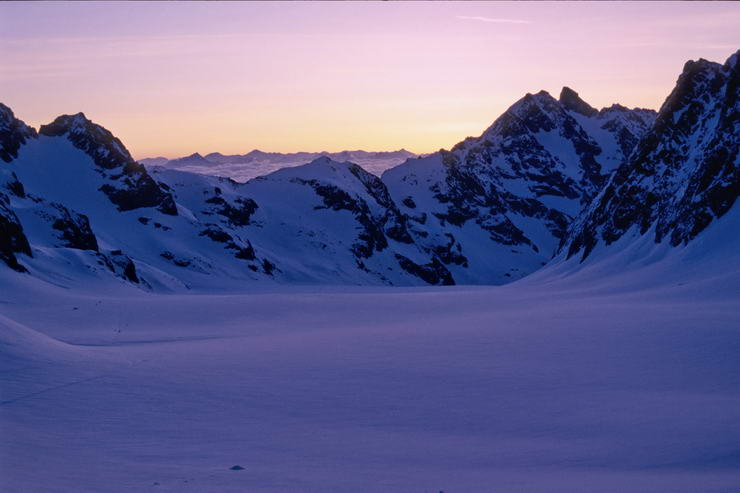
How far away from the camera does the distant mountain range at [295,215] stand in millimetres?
60500

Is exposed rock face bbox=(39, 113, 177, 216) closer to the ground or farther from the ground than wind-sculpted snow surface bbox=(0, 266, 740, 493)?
farther from the ground

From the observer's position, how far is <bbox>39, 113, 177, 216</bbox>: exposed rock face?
131 m

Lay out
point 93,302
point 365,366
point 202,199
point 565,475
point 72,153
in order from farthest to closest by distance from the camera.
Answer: point 202,199 < point 72,153 < point 93,302 < point 365,366 < point 565,475

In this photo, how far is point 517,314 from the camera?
30.0 meters

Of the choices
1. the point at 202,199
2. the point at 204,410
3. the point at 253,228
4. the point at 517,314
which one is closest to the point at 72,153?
the point at 202,199

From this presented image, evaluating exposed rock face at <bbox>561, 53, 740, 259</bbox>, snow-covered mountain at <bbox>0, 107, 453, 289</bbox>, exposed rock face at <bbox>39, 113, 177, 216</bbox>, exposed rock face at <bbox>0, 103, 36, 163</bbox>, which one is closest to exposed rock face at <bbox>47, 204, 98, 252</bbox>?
snow-covered mountain at <bbox>0, 107, 453, 289</bbox>

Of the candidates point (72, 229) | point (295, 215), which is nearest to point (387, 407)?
point (72, 229)

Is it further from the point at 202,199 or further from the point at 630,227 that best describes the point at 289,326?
the point at 202,199

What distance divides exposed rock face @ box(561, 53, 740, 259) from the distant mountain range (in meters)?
0.21

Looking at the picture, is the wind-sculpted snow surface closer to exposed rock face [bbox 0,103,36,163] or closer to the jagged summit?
exposed rock face [bbox 0,103,36,163]

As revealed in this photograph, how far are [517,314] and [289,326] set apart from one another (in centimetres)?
891

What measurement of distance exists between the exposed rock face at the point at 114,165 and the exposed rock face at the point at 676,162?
237 ft

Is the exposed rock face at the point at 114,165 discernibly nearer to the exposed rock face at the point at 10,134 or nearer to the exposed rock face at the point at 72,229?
the exposed rock face at the point at 10,134

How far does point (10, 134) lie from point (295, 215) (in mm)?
56745
